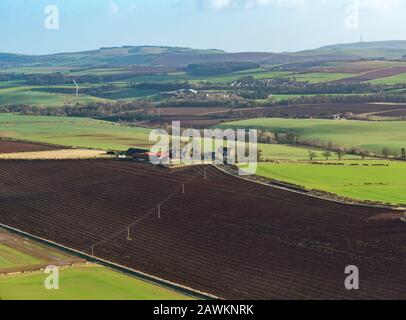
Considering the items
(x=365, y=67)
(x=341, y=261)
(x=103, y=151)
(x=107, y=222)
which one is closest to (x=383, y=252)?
(x=341, y=261)

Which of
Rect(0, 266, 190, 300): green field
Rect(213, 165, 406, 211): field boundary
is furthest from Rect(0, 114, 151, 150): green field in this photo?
Rect(0, 266, 190, 300): green field

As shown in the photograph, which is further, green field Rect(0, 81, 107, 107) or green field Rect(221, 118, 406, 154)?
green field Rect(0, 81, 107, 107)

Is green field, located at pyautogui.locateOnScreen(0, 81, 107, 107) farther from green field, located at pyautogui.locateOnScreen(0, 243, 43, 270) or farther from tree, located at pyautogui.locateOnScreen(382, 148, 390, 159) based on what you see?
green field, located at pyautogui.locateOnScreen(0, 243, 43, 270)

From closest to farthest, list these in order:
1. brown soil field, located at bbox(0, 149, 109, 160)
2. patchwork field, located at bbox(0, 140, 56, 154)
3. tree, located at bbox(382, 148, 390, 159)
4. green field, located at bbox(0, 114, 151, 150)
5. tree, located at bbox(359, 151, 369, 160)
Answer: brown soil field, located at bbox(0, 149, 109, 160) → tree, located at bbox(359, 151, 369, 160) → tree, located at bbox(382, 148, 390, 159) → patchwork field, located at bbox(0, 140, 56, 154) → green field, located at bbox(0, 114, 151, 150)

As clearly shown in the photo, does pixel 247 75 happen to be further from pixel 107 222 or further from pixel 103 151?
pixel 107 222
